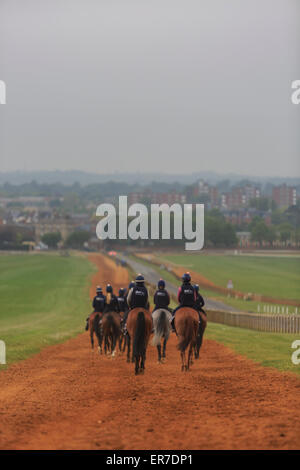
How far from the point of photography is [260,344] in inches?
1184

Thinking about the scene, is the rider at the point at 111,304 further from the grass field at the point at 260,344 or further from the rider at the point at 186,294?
the grass field at the point at 260,344

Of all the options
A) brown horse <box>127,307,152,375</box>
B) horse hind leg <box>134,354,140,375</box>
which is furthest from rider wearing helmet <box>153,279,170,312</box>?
horse hind leg <box>134,354,140,375</box>

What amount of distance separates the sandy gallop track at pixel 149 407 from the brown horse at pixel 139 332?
436mm

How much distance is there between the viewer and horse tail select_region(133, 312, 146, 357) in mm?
20078

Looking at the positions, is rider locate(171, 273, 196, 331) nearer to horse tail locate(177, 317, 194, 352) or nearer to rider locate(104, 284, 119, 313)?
horse tail locate(177, 317, 194, 352)

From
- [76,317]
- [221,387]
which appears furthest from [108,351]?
[76,317]

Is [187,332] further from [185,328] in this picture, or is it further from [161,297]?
[161,297]

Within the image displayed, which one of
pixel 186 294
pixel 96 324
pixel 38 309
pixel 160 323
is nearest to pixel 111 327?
pixel 96 324

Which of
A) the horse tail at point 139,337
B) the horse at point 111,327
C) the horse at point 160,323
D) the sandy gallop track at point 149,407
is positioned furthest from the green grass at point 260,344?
the horse at point 111,327

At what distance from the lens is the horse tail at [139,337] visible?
2008cm

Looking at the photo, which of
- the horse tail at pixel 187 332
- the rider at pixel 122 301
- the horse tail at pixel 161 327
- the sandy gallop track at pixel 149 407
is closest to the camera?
the sandy gallop track at pixel 149 407

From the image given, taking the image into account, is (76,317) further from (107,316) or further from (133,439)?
(133,439)

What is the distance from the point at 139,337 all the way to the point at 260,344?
1118 cm

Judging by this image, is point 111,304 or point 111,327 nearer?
point 111,327
